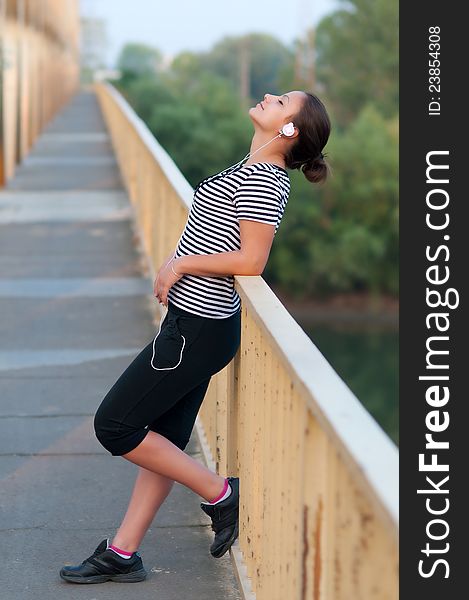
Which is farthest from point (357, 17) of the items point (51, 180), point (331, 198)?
point (51, 180)

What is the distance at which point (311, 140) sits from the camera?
4.17 m

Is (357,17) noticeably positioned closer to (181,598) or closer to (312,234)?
(312,234)

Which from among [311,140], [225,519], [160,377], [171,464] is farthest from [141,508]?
[311,140]

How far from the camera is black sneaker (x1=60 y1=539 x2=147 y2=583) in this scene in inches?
177

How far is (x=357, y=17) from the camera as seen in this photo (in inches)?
3937

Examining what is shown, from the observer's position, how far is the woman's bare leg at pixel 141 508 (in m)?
4.46

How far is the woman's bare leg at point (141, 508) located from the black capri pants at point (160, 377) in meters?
0.25

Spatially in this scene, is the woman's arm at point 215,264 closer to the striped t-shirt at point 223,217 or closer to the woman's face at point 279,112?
the striped t-shirt at point 223,217

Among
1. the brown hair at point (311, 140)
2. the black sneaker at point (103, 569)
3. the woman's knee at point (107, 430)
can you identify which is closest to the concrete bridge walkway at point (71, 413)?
the black sneaker at point (103, 569)

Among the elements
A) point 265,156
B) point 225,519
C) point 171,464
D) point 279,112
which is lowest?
point 225,519

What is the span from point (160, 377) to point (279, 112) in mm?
972

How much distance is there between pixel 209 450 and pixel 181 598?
4.70 ft

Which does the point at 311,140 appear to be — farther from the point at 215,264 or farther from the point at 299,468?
the point at 299,468

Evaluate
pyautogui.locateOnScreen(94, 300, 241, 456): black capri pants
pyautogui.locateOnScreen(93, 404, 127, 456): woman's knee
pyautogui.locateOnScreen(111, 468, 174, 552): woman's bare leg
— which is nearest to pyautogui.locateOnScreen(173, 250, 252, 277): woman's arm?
pyautogui.locateOnScreen(94, 300, 241, 456): black capri pants
